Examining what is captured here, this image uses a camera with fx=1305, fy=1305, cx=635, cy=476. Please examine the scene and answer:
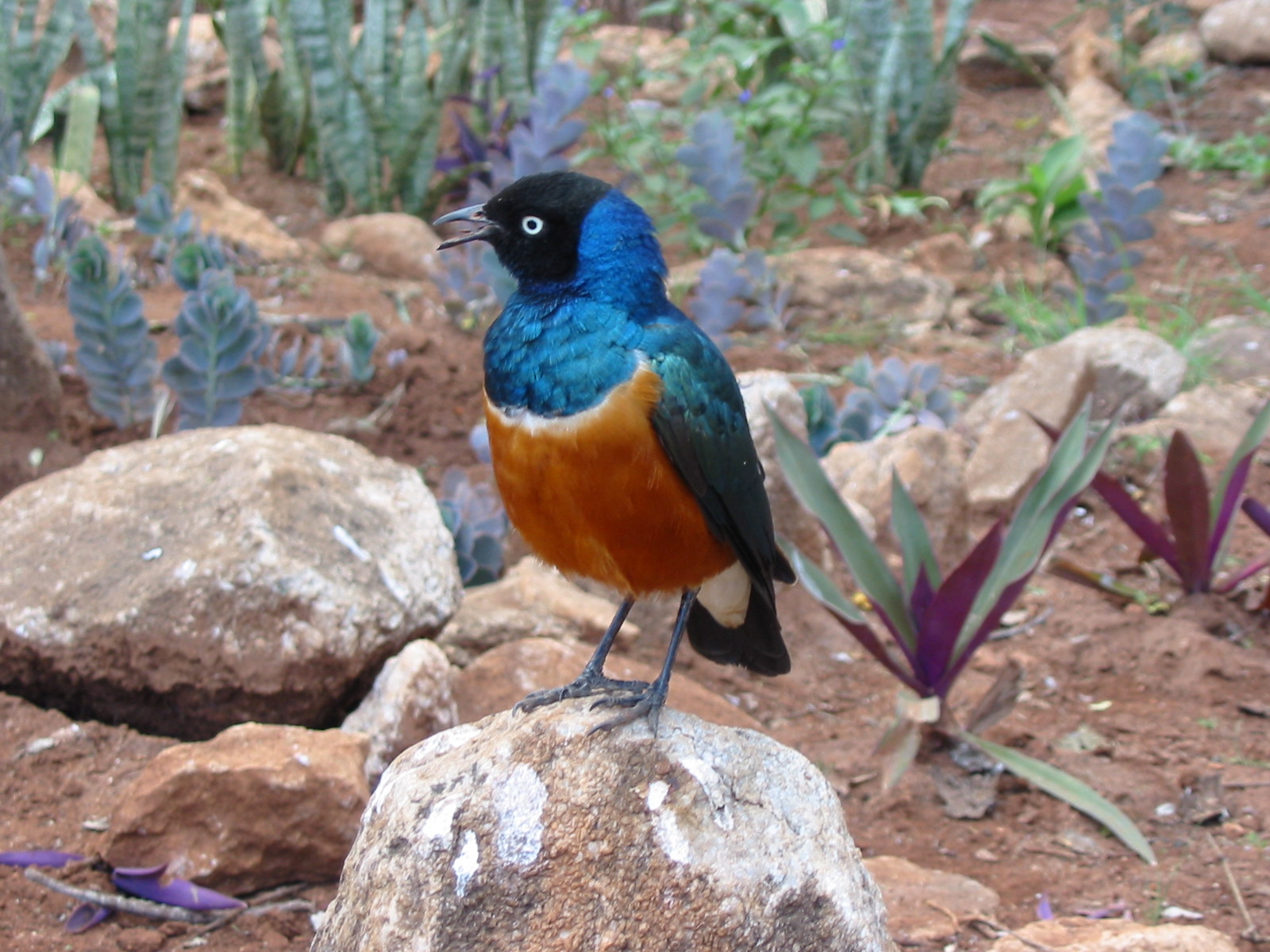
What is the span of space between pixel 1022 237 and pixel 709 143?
2372mm

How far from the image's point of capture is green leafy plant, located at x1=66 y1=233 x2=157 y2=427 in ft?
14.0

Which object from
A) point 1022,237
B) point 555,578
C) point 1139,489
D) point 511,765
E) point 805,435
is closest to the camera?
point 511,765

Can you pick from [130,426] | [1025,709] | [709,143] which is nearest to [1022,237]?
[709,143]

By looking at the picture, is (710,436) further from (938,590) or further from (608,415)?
(938,590)

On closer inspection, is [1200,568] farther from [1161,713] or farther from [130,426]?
[130,426]

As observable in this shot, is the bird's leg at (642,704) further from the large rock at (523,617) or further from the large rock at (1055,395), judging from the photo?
the large rock at (1055,395)

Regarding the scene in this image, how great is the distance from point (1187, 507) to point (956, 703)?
0.96 metres

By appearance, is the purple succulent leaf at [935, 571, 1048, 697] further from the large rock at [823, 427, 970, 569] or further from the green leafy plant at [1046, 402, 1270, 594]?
the large rock at [823, 427, 970, 569]

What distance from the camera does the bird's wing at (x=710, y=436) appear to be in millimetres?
2547

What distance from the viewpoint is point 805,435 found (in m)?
4.61

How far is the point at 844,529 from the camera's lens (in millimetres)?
3699

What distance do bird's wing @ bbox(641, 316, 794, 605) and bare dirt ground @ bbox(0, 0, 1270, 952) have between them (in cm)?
101

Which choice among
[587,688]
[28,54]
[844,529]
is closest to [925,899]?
[587,688]

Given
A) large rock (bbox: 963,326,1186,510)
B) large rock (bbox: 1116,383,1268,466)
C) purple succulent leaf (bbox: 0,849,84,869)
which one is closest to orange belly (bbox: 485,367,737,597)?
purple succulent leaf (bbox: 0,849,84,869)
